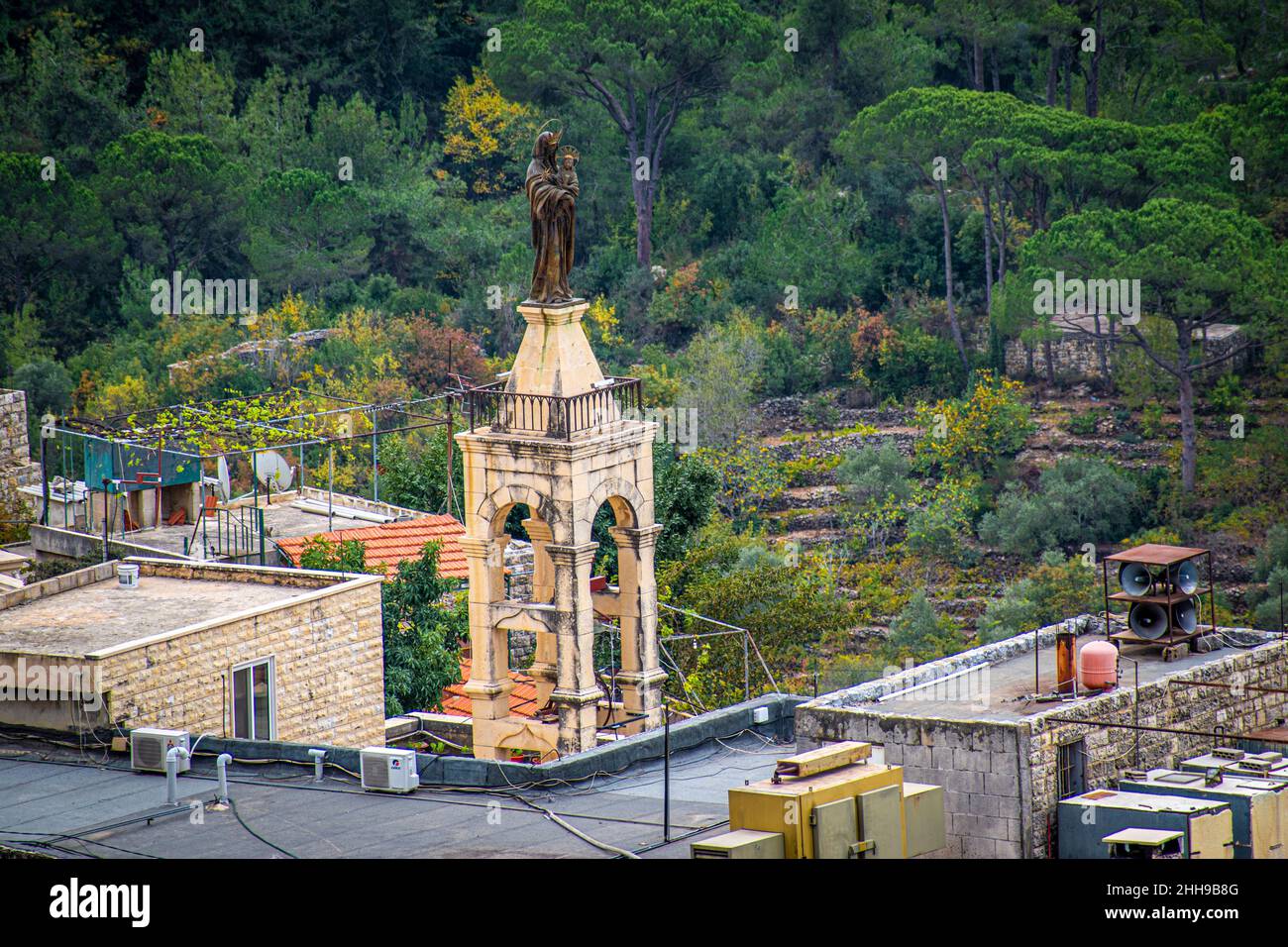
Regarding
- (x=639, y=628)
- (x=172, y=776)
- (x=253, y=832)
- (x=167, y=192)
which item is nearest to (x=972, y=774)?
(x=253, y=832)

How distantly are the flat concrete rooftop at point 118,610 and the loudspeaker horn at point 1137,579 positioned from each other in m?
11.2

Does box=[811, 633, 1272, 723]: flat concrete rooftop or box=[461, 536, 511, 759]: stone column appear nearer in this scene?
box=[811, 633, 1272, 723]: flat concrete rooftop

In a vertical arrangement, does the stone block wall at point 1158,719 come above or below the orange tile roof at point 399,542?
below

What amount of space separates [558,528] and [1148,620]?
775cm

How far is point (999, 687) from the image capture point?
29828mm

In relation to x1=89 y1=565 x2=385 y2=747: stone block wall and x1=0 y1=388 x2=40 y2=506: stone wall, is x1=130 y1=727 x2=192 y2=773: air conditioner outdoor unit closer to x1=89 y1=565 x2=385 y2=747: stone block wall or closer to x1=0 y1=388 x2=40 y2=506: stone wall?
x1=89 y1=565 x2=385 y2=747: stone block wall

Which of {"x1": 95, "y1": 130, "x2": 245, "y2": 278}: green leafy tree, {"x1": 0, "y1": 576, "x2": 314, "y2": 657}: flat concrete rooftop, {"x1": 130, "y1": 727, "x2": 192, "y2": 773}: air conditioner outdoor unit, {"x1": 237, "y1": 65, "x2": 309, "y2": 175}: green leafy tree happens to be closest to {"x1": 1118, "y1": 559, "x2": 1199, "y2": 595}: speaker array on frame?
{"x1": 0, "y1": 576, "x2": 314, "y2": 657}: flat concrete rooftop

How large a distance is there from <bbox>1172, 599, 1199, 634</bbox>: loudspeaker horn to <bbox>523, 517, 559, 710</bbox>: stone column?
8235 millimetres

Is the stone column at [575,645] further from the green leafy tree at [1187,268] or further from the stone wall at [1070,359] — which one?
the stone wall at [1070,359]

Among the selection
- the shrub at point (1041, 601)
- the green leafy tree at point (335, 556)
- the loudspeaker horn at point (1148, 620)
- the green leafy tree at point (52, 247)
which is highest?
the green leafy tree at point (52, 247)

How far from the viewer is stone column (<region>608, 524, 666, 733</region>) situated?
33719 millimetres

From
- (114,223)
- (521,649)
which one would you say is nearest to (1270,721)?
(521,649)

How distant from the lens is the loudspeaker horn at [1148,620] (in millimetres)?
31250

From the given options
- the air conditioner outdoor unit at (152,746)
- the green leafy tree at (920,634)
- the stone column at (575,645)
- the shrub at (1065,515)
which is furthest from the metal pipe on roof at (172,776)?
the shrub at (1065,515)
